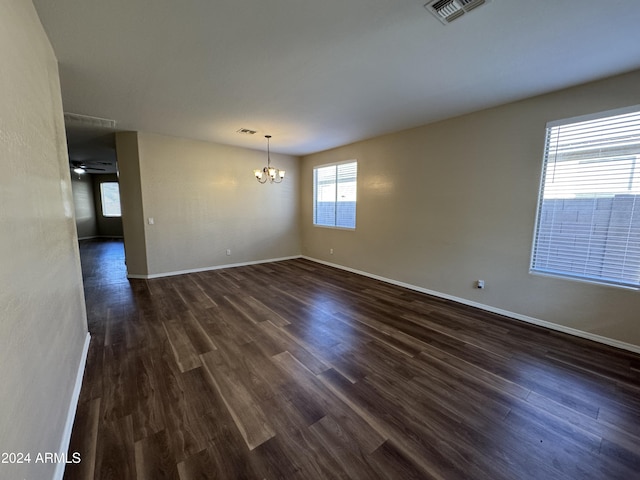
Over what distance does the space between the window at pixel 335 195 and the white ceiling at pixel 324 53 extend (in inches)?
82.5

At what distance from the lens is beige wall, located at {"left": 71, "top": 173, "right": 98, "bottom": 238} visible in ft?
31.6

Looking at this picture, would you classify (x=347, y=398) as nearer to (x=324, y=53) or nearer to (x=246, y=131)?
(x=324, y=53)

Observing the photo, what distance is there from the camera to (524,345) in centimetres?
274

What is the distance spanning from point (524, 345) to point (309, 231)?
4.99 m

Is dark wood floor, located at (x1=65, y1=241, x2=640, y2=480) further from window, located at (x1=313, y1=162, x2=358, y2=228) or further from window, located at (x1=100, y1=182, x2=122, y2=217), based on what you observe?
window, located at (x1=100, y1=182, x2=122, y2=217)

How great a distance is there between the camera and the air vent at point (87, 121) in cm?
377

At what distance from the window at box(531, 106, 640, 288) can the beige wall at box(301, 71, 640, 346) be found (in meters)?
0.11

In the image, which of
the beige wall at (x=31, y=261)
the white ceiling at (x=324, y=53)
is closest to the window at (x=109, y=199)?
the white ceiling at (x=324, y=53)

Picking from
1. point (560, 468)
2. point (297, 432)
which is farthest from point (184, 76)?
point (560, 468)

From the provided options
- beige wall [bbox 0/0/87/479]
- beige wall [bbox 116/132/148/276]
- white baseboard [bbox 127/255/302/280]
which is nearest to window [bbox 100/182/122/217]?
beige wall [bbox 116/132/148/276]

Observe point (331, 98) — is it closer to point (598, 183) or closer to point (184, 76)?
point (184, 76)

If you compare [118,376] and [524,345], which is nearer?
[118,376]

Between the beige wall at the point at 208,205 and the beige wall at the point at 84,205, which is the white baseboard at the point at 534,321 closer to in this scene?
the beige wall at the point at 208,205

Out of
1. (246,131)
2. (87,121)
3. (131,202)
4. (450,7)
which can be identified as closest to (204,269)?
(131,202)
